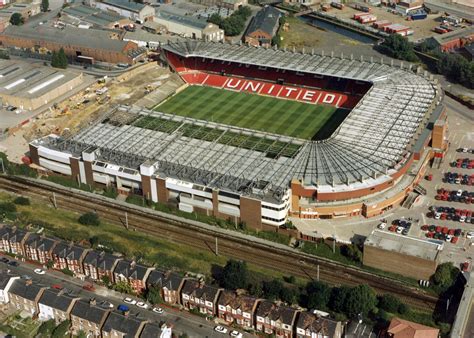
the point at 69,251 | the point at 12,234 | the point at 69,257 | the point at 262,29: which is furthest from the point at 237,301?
the point at 262,29

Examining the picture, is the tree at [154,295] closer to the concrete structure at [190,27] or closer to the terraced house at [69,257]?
the terraced house at [69,257]

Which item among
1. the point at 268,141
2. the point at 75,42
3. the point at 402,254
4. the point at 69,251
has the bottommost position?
the point at 69,251

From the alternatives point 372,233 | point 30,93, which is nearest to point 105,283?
point 372,233

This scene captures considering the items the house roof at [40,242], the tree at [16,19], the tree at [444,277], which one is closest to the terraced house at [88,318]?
the house roof at [40,242]

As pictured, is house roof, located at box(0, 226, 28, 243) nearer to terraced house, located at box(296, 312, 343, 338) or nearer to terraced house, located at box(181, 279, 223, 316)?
terraced house, located at box(181, 279, 223, 316)

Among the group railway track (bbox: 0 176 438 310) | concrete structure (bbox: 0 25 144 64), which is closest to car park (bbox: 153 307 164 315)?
railway track (bbox: 0 176 438 310)

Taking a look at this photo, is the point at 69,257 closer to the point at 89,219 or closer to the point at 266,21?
the point at 89,219
